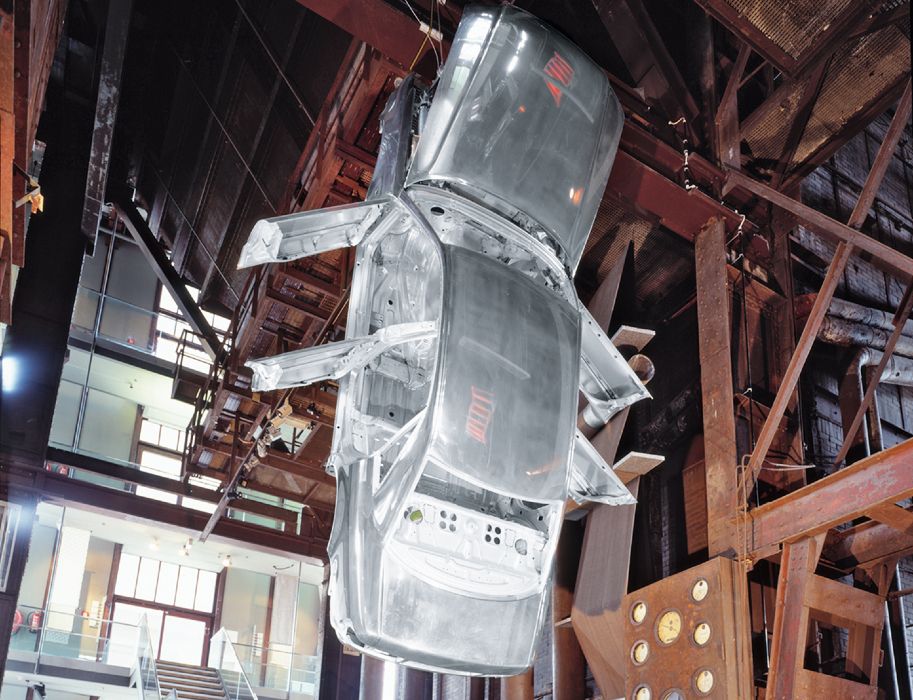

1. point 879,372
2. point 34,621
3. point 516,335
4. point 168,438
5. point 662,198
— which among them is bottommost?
point 34,621

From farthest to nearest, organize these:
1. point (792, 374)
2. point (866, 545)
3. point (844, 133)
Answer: point (844, 133) → point (866, 545) → point (792, 374)

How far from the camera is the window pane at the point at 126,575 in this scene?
96.4 ft

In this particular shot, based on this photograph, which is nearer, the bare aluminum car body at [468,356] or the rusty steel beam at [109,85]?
the bare aluminum car body at [468,356]

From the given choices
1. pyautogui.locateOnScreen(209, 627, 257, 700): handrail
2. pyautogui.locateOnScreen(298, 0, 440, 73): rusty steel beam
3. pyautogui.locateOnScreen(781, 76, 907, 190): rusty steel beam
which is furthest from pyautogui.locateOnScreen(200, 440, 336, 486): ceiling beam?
pyautogui.locateOnScreen(781, 76, 907, 190): rusty steel beam

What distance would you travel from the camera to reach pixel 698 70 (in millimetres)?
11977

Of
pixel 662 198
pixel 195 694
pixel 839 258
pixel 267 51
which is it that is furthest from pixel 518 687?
pixel 195 694

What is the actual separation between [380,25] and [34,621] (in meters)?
16.1

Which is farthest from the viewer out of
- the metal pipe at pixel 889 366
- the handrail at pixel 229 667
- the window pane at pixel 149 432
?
the window pane at pixel 149 432

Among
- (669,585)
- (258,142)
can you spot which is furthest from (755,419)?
(258,142)

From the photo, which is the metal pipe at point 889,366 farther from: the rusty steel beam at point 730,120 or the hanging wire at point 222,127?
the hanging wire at point 222,127

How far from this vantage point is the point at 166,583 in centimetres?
3066

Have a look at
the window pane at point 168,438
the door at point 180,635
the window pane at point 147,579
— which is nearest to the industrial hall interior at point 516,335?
the door at point 180,635

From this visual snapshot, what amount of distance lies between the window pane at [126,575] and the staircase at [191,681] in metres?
6.67

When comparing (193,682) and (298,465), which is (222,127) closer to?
(298,465)
